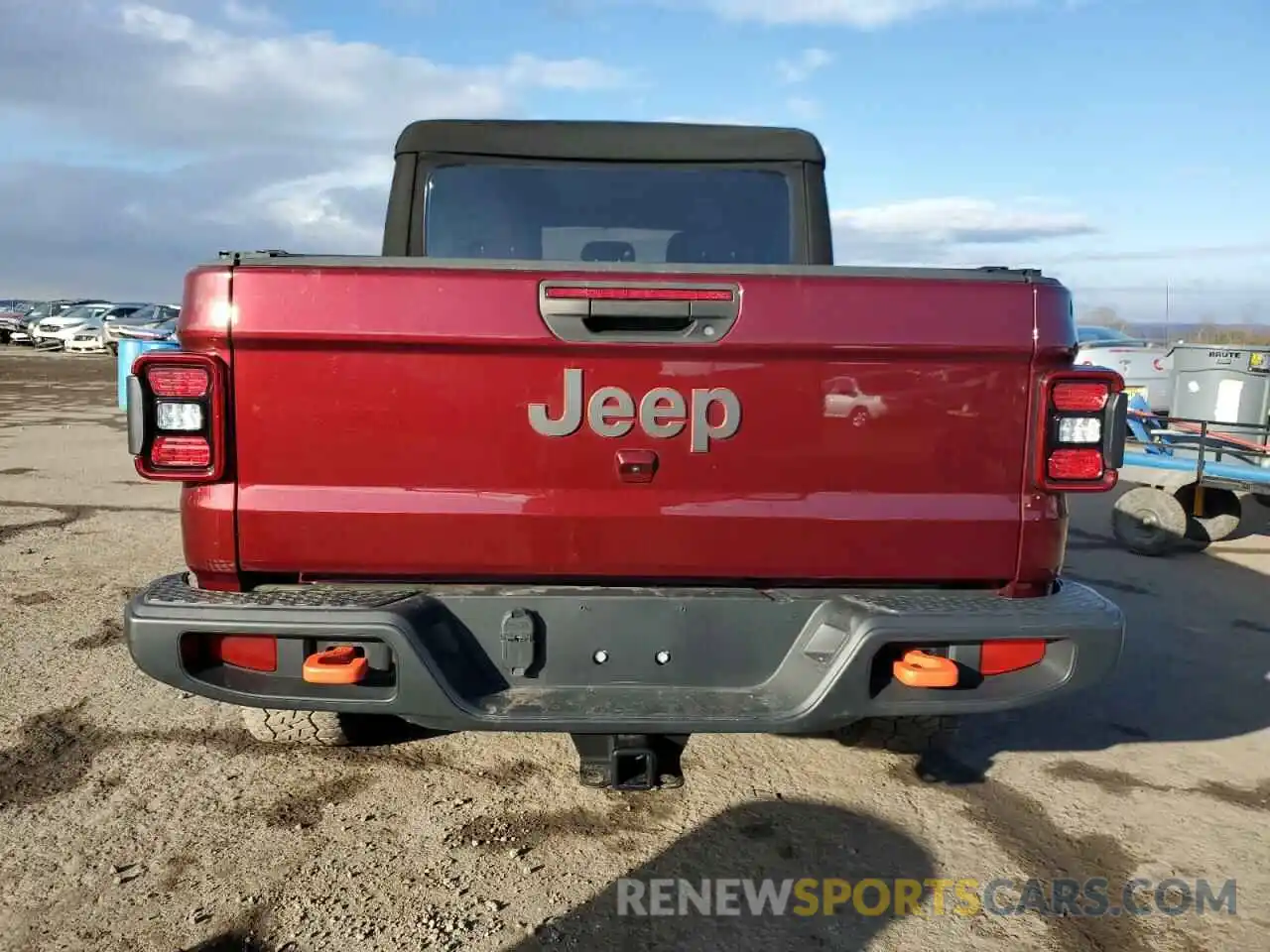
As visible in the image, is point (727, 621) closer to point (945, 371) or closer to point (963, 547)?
point (963, 547)

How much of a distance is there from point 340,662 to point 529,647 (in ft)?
1.61

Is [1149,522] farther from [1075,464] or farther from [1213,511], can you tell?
[1075,464]

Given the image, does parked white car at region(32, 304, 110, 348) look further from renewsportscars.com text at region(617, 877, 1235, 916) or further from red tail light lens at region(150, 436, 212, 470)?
renewsportscars.com text at region(617, 877, 1235, 916)

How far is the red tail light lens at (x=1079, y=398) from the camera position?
2.54m

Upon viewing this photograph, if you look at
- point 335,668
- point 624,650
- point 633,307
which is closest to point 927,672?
point 624,650

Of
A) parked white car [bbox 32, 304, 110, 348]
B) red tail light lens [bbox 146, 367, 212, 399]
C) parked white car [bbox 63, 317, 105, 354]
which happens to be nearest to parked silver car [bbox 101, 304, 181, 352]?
parked white car [bbox 63, 317, 105, 354]

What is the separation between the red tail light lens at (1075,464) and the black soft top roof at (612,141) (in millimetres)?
1952

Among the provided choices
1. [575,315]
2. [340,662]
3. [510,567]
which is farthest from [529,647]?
[575,315]

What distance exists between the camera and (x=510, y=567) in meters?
2.56

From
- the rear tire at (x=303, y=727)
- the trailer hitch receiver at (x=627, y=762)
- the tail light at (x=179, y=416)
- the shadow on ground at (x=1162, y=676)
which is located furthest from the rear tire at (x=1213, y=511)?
the tail light at (x=179, y=416)

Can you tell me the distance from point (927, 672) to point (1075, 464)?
70cm

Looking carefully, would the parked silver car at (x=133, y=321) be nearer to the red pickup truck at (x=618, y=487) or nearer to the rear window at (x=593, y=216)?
the rear window at (x=593, y=216)

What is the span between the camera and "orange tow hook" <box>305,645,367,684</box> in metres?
2.42

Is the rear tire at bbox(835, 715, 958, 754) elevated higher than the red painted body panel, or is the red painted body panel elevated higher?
the red painted body panel
